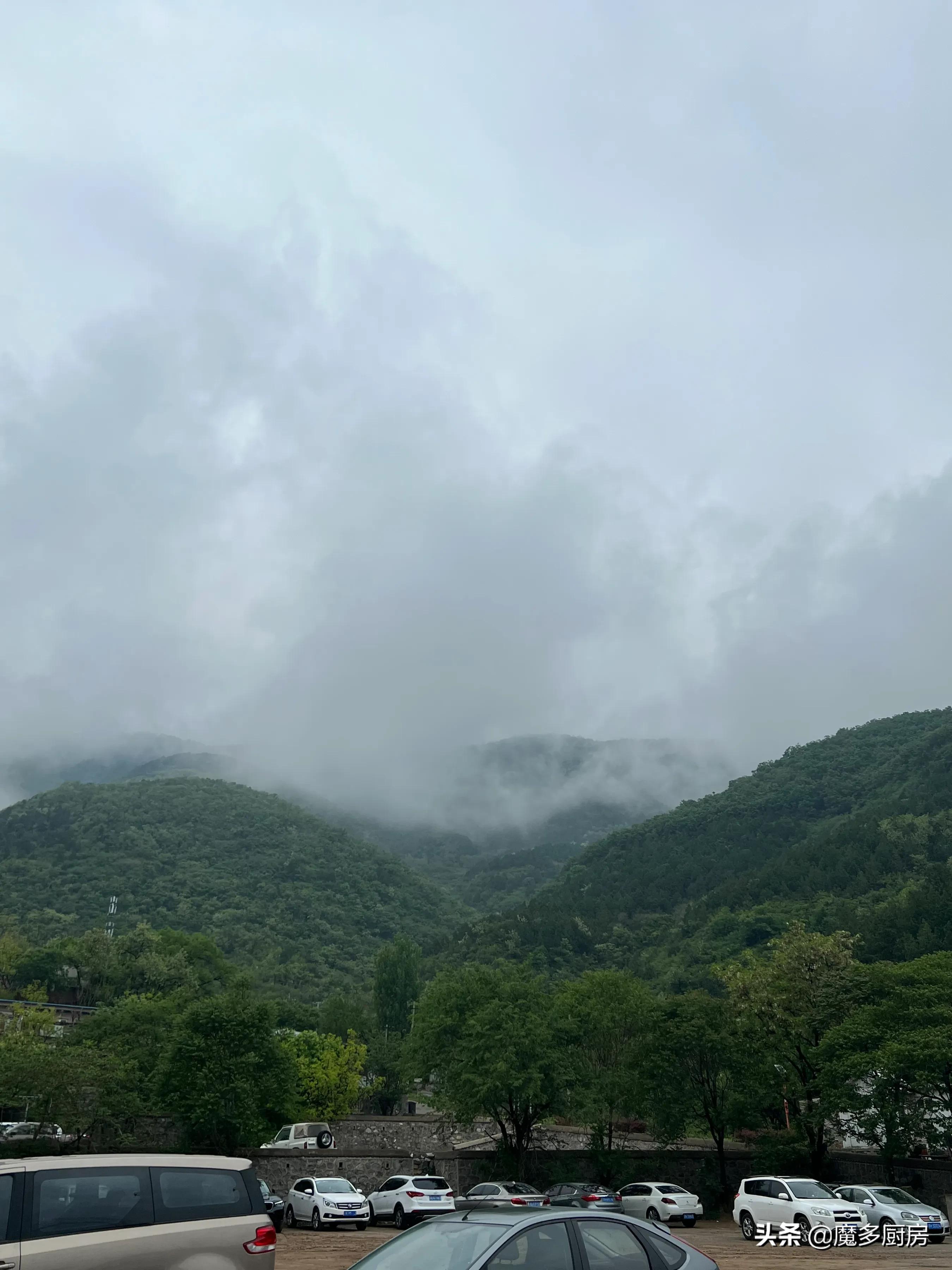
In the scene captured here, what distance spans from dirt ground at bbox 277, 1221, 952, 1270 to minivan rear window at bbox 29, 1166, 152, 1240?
782 centimetres

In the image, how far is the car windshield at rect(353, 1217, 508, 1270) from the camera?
7641mm

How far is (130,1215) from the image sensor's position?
9.30 metres

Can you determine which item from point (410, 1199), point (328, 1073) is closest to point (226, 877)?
point (328, 1073)

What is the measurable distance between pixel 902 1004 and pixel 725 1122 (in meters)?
8.11

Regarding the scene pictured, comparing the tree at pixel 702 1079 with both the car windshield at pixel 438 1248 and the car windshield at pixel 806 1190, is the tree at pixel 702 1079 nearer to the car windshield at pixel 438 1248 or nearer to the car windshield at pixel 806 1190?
the car windshield at pixel 806 1190

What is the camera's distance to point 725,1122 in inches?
1473

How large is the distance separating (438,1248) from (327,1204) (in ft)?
76.5

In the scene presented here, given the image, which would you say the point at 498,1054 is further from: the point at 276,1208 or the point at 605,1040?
the point at 276,1208

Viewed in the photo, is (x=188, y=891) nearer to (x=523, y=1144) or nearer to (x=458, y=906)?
(x=458, y=906)

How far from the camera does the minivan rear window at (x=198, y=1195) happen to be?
9.58 m

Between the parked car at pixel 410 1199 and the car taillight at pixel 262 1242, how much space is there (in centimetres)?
2052

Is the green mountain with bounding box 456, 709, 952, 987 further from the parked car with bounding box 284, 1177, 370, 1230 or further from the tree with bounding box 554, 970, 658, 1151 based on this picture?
the parked car with bounding box 284, 1177, 370, 1230

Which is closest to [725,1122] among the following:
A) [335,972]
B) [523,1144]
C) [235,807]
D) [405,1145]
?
[523,1144]

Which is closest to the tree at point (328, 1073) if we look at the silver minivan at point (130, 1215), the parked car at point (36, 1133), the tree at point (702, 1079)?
the parked car at point (36, 1133)
